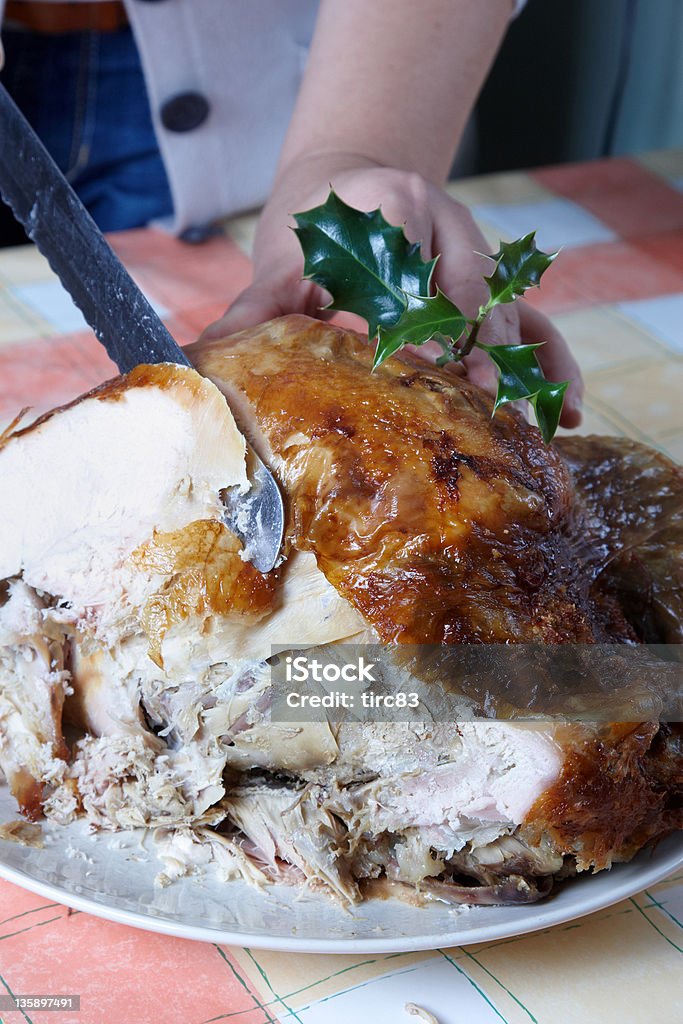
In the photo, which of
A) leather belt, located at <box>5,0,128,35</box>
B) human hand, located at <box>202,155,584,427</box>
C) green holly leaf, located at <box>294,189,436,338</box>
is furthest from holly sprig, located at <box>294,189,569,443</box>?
leather belt, located at <box>5,0,128,35</box>

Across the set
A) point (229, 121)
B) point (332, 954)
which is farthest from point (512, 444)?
point (229, 121)

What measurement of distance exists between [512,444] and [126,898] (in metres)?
0.61

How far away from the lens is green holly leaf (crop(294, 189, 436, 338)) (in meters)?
1.25

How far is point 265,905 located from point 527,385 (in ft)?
1.92

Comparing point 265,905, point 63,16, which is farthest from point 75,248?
point 63,16

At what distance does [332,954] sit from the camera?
112 centimetres

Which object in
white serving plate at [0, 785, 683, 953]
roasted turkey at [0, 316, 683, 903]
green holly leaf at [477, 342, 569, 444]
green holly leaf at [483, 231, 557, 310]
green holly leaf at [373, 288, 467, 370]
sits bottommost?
white serving plate at [0, 785, 683, 953]

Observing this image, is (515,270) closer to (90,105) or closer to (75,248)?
(75,248)

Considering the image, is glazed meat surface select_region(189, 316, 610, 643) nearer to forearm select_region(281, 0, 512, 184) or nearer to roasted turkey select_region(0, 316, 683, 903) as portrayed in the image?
roasted turkey select_region(0, 316, 683, 903)

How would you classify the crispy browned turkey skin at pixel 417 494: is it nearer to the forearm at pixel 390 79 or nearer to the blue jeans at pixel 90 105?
the forearm at pixel 390 79

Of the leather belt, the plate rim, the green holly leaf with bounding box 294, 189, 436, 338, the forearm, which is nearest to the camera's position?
the plate rim

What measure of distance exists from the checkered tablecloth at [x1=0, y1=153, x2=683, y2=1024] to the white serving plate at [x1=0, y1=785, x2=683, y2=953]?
6 cm

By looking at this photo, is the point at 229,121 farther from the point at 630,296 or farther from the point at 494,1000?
the point at 494,1000

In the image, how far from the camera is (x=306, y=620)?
115 centimetres
